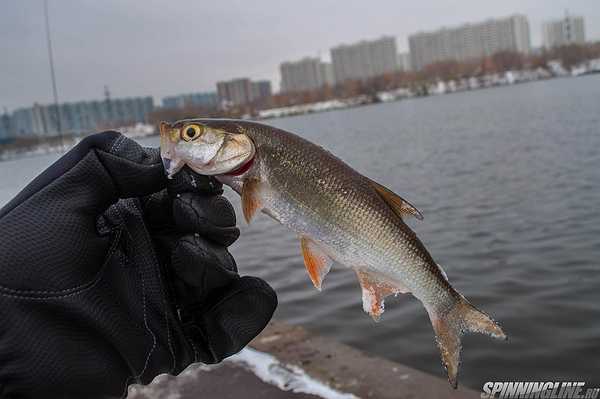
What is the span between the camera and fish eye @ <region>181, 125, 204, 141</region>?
8.35ft

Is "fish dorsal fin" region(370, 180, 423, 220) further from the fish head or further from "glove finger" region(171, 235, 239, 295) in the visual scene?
"glove finger" region(171, 235, 239, 295)

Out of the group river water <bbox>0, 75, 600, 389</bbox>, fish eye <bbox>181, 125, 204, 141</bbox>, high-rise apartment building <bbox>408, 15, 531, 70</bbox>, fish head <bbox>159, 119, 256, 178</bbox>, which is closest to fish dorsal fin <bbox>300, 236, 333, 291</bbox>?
fish head <bbox>159, 119, 256, 178</bbox>

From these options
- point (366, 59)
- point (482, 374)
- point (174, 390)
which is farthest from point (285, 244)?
point (366, 59)

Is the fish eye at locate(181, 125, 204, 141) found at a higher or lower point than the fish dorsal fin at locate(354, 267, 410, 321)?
higher

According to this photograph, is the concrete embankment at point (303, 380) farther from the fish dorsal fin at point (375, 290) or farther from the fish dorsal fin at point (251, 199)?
the fish dorsal fin at point (251, 199)

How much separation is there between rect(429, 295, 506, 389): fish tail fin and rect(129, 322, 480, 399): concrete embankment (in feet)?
7.75

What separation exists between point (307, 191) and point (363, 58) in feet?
621

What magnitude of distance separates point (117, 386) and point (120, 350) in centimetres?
16

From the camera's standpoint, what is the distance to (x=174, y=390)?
5.36 metres

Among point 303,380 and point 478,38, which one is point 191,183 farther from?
point 478,38

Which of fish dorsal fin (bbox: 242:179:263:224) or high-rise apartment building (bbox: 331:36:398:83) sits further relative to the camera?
high-rise apartment building (bbox: 331:36:398:83)

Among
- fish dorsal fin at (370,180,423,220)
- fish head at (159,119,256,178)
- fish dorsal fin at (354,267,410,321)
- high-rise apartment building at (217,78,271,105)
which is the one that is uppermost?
high-rise apartment building at (217,78,271,105)

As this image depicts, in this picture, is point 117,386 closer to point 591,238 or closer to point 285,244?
point 591,238

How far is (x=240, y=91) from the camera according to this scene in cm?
12112
